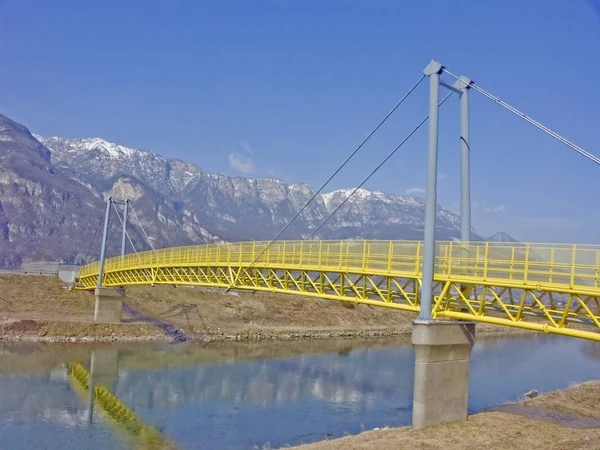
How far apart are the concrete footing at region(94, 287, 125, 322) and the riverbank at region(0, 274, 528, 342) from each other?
3.28ft

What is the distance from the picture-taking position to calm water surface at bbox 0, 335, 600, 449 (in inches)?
955

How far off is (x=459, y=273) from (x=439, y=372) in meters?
3.73

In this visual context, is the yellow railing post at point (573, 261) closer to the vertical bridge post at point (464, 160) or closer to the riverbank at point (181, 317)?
the vertical bridge post at point (464, 160)

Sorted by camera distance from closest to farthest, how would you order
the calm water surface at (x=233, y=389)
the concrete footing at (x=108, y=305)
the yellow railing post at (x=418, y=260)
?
the yellow railing post at (x=418, y=260), the calm water surface at (x=233, y=389), the concrete footing at (x=108, y=305)

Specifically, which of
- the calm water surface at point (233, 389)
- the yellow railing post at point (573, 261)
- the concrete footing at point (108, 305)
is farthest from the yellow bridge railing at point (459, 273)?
the concrete footing at point (108, 305)

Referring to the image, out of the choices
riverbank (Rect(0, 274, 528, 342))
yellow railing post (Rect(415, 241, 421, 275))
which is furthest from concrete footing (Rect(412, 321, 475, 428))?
riverbank (Rect(0, 274, 528, 342))

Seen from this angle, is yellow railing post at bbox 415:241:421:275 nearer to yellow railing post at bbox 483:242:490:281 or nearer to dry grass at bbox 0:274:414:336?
yellow railing post at bbox 483:242:490:281

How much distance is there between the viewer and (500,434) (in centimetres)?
1933

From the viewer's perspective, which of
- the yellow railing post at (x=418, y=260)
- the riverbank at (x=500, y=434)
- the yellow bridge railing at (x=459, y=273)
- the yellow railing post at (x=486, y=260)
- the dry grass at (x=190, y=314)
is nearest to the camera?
the yellow bridge railing at (x=459, y=273)

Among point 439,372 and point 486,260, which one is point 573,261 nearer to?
point 486,260

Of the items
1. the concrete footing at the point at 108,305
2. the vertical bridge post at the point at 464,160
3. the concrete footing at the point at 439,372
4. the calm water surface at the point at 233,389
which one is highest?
the vertical bridge post at the point at 464,160

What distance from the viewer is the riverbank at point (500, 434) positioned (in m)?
17.8

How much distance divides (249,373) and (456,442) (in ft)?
74.4

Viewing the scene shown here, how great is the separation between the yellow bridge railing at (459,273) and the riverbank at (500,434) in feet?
11.9
